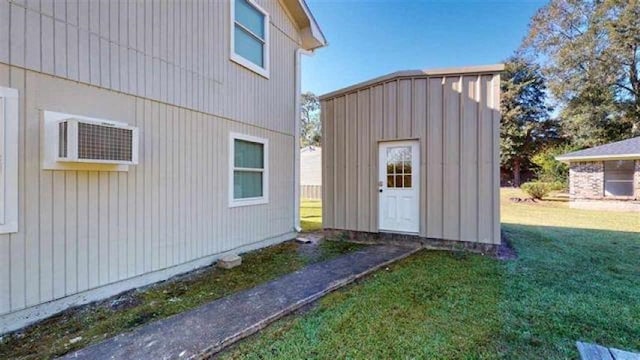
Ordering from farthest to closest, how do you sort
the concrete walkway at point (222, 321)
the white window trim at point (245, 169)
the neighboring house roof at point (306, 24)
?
the neighboring house roof at point (306, 24), the white window trim at point (245, 169), the concrete walkway at point (222, 321)

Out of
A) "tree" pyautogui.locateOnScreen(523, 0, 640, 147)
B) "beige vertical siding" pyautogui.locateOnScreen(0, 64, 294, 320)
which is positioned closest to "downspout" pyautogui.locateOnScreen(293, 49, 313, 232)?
"beige vertical siding" pyautogui.locateOnScreen(0, 64, 294, 320)

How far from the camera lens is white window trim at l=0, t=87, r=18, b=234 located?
8.47 feet

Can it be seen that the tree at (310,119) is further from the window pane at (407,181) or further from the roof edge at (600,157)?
the window pane at (407,181)

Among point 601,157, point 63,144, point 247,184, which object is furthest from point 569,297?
point 601,157

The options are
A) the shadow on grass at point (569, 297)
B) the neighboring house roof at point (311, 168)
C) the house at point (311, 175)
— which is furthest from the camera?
the neighboring house roof at point (311, 168)

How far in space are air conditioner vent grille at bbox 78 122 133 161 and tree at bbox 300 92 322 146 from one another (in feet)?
92.6

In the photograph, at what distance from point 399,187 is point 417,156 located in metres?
0.70

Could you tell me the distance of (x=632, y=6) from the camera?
55.9ft

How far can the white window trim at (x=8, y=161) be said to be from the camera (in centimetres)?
258

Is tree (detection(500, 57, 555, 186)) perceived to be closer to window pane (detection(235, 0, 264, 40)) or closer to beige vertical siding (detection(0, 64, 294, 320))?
window pane (detection(235, 0, 264, 40))

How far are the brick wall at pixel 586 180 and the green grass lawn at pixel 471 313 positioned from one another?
9616 mm

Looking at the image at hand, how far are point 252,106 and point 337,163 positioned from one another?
2.22m

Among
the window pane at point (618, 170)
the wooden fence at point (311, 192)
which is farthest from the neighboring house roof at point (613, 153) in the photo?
the wooden fence at point (311, 192)

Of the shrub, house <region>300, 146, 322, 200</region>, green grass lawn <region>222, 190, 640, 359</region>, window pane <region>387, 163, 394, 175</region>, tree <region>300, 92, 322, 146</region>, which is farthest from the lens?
tree <region>300, 92, 322, 146</region>
